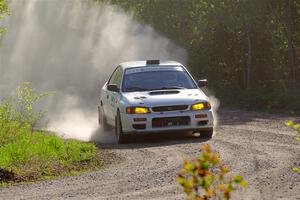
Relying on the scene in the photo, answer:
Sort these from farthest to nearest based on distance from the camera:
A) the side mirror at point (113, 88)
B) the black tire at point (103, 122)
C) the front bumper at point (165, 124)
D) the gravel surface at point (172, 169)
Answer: the black tire at point (103, 122)
the side mirror at point (113, 88)
the front bumper at point (165, 124)
the gravel surface at point (172, 169)

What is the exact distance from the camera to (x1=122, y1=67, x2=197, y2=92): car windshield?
16.9 m

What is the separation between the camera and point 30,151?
45.6ft

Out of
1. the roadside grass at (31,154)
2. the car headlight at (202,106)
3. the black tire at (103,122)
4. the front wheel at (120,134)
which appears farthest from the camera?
the black tire at (103,122)

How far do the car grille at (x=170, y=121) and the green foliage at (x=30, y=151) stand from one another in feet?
5.22

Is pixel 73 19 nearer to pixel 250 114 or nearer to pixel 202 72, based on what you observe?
pixel 202 72

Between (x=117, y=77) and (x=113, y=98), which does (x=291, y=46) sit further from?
(x=113, y=98)

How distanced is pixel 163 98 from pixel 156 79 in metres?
1.21

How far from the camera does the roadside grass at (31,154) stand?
39.9ft

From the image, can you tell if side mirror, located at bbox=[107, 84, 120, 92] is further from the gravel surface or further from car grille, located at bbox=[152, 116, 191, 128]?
car grille, located at bbox=[152, 116, 191, 128]

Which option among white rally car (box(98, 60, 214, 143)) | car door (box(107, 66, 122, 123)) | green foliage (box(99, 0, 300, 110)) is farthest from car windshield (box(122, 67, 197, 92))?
green foliage (box(99, 0, 300, 110))

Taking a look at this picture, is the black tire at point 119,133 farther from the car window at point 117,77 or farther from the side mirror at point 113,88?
the car window at point 117,77

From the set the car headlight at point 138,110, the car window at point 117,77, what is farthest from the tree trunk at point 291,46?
the car headlight at point 138,110

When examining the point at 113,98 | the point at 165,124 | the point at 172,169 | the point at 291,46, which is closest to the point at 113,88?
the point at 113,98

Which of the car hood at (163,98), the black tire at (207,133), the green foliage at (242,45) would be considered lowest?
the green foliage at (242,45)
